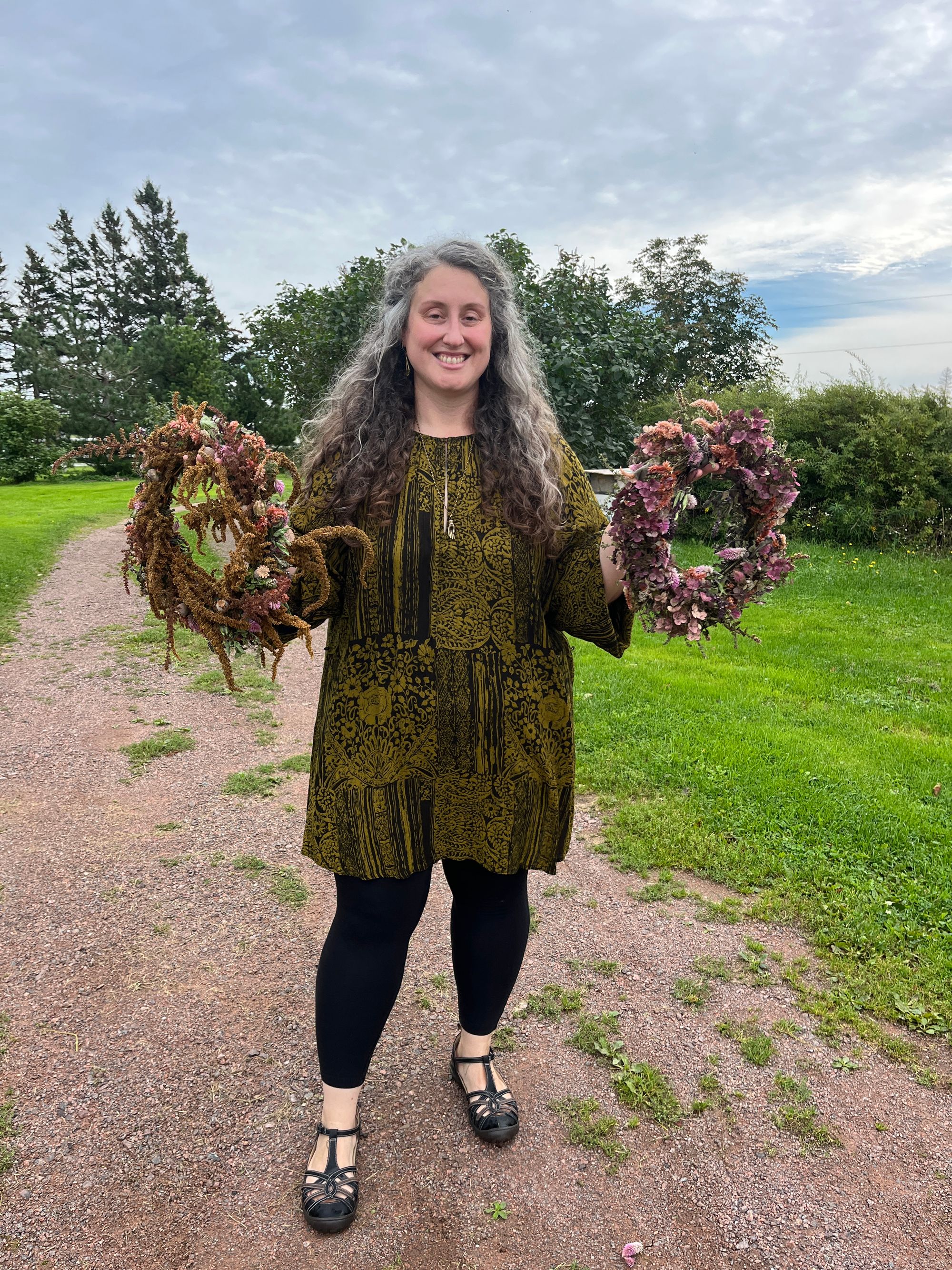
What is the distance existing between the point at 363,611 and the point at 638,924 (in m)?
2.10

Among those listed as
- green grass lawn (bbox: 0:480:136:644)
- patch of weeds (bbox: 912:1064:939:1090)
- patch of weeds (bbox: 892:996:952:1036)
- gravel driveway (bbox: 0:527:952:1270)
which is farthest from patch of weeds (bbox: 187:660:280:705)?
patch of weeds (bbox: 912:1064:939:1090)

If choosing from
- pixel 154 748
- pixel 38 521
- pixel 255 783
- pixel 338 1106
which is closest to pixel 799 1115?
pixel 338 1106

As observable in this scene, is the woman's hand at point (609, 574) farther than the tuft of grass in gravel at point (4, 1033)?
No

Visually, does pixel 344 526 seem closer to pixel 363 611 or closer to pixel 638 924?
pixel 363 611

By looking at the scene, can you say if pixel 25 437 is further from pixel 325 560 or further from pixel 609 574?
pixel 609 574

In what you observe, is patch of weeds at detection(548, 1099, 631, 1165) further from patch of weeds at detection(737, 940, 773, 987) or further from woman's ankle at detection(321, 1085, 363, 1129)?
patch of weeds at detection(737, 940, 773, 987)

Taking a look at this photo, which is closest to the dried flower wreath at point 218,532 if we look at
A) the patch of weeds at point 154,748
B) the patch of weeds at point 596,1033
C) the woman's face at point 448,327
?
the woman's face at point 448,327

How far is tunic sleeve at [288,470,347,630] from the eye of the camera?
5.83 ft

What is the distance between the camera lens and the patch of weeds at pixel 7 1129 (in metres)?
2.15

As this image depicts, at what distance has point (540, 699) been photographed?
1.96m

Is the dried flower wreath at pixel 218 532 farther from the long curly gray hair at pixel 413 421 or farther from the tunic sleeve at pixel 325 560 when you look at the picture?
the long curly gray hair at pixel 413 421

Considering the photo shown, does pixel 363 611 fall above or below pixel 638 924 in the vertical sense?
above

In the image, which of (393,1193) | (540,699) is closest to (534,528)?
(540,699)

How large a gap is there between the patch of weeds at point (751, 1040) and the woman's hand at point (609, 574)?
1.66m
